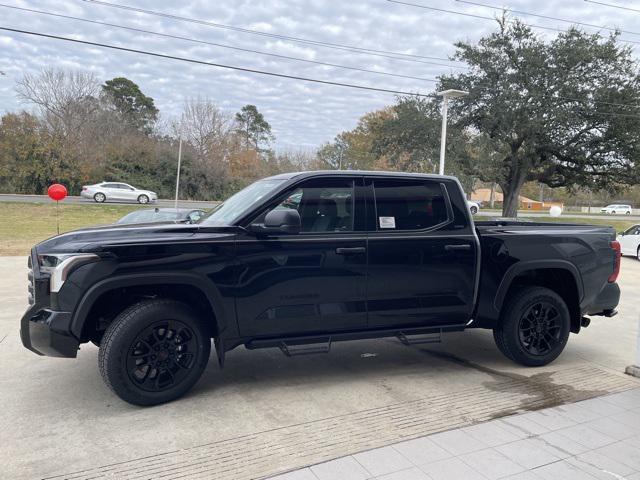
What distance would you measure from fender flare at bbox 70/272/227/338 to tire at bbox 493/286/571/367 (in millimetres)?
2887

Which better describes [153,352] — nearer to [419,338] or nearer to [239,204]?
[239,204]

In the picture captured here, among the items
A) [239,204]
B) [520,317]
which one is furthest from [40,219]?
[520,317]

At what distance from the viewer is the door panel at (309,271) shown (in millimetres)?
4000

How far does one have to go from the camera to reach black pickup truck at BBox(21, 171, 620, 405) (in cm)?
369

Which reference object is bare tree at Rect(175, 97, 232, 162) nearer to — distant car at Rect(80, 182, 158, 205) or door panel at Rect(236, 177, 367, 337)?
distant car at Rect(80, 182, 158, 205)

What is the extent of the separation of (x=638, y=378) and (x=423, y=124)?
1045 inches

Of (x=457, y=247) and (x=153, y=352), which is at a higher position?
(x=457, y=247)

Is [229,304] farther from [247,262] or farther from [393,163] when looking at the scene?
[393,163]

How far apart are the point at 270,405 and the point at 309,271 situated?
3.76 ft

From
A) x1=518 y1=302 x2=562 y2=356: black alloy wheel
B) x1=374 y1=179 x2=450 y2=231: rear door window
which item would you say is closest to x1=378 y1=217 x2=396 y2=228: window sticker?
x1=374 y1=179 x2=450 y2=231: rear door window

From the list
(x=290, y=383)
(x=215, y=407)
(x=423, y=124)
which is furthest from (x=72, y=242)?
(x=423, y=124)

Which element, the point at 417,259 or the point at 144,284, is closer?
the point at 144,284

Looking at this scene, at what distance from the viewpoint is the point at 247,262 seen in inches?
156

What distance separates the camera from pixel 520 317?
493cm
